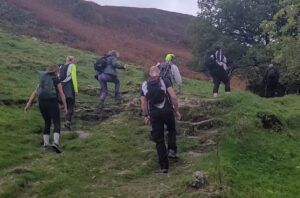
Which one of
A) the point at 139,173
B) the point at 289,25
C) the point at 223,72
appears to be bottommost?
the point at 139,173

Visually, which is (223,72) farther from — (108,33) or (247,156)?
(108,33)

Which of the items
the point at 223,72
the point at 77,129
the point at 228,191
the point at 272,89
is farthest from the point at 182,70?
the point at 228,191

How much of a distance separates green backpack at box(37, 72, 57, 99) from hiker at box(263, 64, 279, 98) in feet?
36.3

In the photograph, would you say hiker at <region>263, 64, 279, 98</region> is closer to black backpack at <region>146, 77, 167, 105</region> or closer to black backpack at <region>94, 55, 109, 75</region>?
black backpack at <region>94, 55, 109, 75</region>

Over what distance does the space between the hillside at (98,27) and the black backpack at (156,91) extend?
28172mm

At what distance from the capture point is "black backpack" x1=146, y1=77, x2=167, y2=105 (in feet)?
37.0

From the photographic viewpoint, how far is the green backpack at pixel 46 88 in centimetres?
1321

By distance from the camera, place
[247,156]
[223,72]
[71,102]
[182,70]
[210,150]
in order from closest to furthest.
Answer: [247,156], [210,150], [71,102], [223,72], [182,70]

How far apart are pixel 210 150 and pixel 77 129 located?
5190mm

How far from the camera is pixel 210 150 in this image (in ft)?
40.8

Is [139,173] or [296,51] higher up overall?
[296,51]

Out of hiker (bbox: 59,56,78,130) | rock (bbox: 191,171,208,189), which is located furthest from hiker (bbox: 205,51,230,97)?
rock (bbox: 191,171,208,189)

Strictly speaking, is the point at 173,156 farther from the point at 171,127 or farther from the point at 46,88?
the point at 46,88

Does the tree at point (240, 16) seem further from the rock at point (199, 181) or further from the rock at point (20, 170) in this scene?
the rock at point (199, 181)
